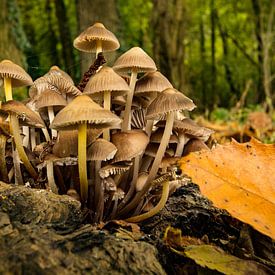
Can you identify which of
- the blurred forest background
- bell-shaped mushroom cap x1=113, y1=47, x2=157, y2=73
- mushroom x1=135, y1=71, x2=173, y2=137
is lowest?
the blurred forest background

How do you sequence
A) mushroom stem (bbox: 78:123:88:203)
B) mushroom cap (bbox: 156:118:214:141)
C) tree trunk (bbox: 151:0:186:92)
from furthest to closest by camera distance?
tree trunk (bbox: 151:0:186:92), mushroom cap (bbox: 156:118:214:141), mushroom stem (bbox: 78:123:88:203)

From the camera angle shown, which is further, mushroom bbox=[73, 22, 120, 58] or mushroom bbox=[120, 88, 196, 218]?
mushroom bbox=[73, 22, 120, 58]

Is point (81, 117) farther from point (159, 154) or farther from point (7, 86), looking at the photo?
point (7, 86)

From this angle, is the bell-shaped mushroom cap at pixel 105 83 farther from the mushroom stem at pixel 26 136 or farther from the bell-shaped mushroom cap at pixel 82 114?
the mushroom stem at pixel 26 136

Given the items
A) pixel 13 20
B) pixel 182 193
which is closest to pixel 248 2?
pixel 13 20

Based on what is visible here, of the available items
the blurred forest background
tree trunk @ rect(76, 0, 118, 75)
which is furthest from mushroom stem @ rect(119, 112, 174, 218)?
tree trunk @ rect(76, 0, 118, 75)

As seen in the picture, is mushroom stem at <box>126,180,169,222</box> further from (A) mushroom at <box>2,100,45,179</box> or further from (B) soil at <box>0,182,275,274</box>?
(A) mushroom at <box>2,100,45,179</box>
